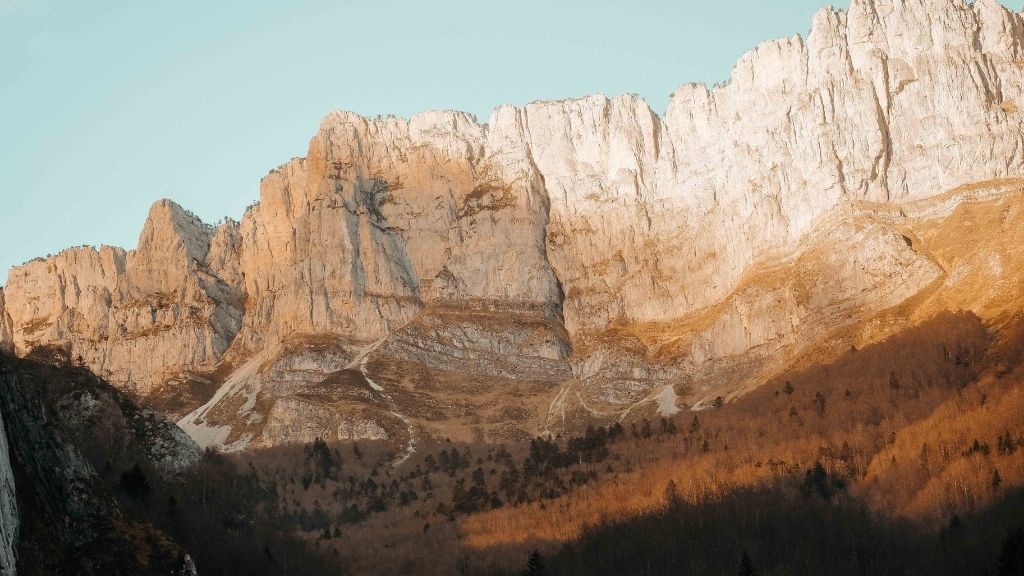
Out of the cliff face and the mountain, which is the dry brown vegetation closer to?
the mountain

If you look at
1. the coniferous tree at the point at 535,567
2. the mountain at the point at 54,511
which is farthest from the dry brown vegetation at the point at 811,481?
the mountain at the point at 54,511

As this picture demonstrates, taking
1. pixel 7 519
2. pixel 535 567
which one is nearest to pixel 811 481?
pixel 535 567

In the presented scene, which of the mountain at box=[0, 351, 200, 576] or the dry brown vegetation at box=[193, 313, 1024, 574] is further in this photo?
the dry brown vegetation at box=[193, 313, 1024, 574]

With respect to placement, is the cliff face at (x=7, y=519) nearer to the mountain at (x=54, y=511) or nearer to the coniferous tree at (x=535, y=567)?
the mountain at (x=54, y=511)

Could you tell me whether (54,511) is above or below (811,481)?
above

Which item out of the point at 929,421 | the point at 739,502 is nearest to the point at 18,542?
the point at 739,502

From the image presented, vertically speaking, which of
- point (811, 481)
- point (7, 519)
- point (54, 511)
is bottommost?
point (811, 481)

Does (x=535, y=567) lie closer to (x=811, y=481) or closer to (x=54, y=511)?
(x=811, y=481)

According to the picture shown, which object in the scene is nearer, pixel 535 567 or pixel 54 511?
pixel 54 511

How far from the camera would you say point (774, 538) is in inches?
6235

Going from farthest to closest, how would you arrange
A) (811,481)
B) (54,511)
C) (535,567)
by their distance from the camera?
(811,481) → (535,567) → (54,511)

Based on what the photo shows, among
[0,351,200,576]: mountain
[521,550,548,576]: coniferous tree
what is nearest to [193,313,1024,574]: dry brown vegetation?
[521,550,548,576]: coniferous tree

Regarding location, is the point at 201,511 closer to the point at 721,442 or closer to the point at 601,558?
the point at 601,558

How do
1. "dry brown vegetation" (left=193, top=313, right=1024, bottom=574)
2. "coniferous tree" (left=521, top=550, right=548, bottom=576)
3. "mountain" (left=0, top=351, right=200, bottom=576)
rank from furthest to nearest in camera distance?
1. "dry brown vegetation" (left=193, top=313, right=1024, bottom=574)
2. "coniferous tree" (left=521, top=550, right=548, bottom=576)
3. "mountain" (left=0, top=351, right=200, bottom=576)
